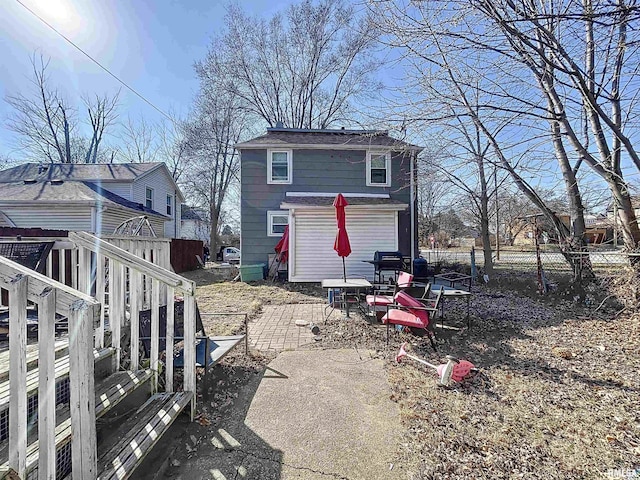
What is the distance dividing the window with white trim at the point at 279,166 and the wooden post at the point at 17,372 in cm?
1101

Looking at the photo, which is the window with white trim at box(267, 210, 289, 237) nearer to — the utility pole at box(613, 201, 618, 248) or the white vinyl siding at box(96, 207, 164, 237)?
the white vinyl siding at box(96, 207, 164, 237)

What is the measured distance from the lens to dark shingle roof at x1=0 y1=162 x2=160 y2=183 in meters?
16.1

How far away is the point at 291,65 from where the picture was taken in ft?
67.2

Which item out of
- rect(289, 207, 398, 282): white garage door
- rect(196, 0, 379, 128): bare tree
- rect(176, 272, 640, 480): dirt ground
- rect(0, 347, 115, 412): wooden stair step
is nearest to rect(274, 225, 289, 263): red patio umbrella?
rect(289, 207, 398, 282): white garage door

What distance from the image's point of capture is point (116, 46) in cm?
952

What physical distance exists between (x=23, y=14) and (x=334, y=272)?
10531 millimetres

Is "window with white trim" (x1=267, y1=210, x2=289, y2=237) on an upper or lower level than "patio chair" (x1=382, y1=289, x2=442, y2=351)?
upper

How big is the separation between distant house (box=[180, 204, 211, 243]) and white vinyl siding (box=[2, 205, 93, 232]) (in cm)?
2205

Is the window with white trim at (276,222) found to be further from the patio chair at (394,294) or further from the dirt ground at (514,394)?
the patio chair at (394,294)

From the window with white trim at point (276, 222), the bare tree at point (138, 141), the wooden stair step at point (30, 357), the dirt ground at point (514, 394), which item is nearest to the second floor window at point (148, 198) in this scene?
the window with white trim at point (276, 222)

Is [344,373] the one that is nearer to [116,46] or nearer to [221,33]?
[116,46]

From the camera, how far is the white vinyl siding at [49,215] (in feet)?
44.9

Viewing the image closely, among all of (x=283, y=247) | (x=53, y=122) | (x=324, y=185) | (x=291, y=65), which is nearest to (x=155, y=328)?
(x=283, y=247)

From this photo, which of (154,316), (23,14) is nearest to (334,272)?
(154,316)
